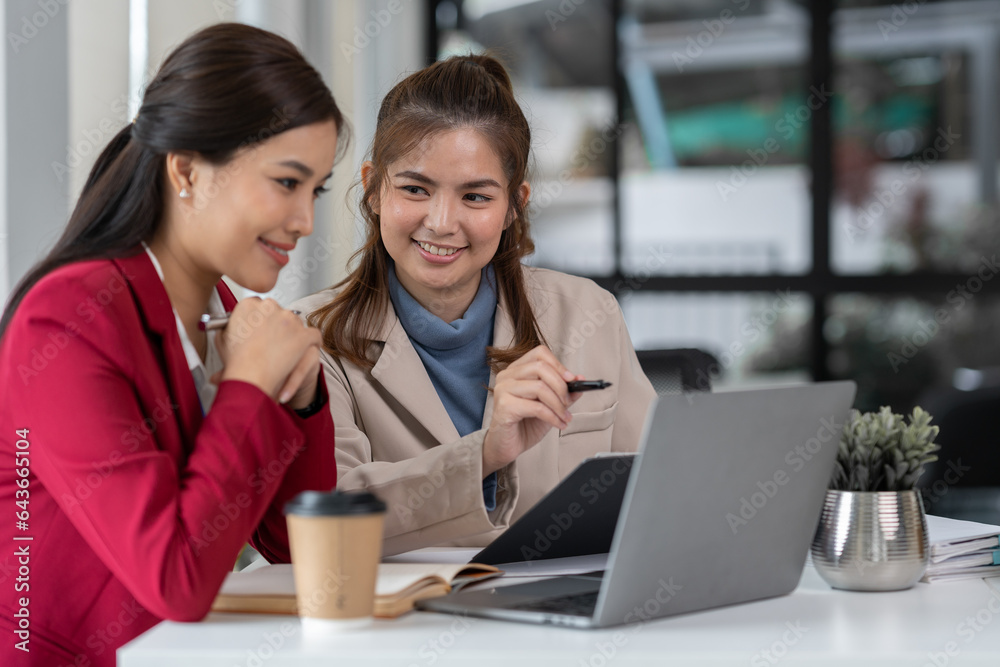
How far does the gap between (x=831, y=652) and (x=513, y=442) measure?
1.73 ft

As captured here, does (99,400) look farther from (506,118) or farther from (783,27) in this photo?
(783,27)

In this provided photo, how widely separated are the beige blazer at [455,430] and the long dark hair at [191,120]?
0.45m

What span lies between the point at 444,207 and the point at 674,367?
57 centimetres

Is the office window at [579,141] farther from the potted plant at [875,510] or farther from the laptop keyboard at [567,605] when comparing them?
the laptop keyboard at [567,605]

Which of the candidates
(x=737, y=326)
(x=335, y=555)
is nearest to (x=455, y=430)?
(x=335, y=555)

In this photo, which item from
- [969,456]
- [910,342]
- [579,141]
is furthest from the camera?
[579,141]

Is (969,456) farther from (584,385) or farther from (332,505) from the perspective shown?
(332,505)

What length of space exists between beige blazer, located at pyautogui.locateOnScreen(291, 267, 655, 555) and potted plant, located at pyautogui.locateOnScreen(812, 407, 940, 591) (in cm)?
43

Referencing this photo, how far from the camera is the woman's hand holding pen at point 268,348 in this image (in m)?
1.03

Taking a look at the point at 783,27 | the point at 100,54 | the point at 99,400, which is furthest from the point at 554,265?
the point at 99,400

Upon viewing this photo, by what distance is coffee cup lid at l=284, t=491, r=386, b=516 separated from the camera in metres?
0.83

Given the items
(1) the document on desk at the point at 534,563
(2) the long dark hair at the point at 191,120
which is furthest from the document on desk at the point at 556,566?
(2) the long dark hair at the point at 191,120

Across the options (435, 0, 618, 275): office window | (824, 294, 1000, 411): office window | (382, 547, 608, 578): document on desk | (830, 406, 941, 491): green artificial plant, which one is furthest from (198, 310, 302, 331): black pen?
(824, 294, 1000, 411): office window

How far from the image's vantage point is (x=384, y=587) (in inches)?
37.2
